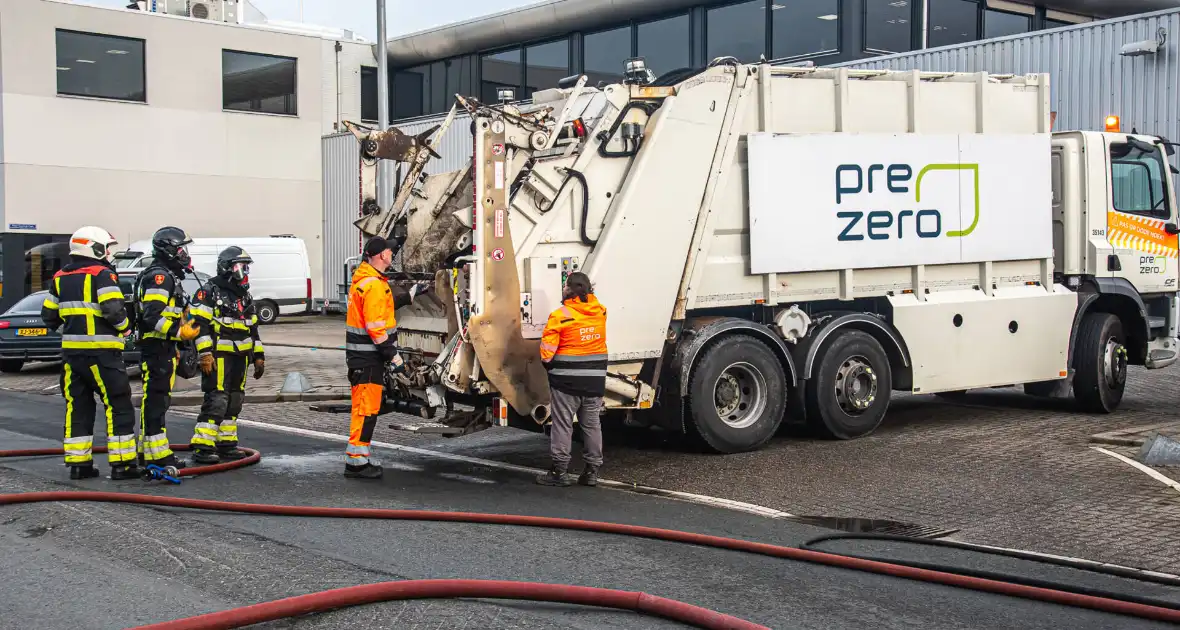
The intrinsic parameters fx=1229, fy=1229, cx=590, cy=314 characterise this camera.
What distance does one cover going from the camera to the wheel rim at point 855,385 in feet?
36.3

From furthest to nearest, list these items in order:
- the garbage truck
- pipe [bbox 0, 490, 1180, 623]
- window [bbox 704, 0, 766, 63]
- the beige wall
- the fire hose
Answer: the beige wall < window [bbox 704, 0, 766, 63] < the garbage truck < pipe [bbox 0, 490, 1180, 623] < the fire hose

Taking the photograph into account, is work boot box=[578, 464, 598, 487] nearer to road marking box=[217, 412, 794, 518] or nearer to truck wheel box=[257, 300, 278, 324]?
road marking box=[217, 412, 794, 518]

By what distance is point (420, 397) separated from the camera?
31.7 feet

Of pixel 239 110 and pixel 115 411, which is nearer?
pixel 115 411

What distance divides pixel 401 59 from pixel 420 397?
1131 inches

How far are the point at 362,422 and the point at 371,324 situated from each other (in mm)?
729

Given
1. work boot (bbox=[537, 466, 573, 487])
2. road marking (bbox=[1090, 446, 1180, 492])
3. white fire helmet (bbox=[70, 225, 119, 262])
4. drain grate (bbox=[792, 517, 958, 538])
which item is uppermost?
white fire helmet (bbox=[70, 225, 119, 262])

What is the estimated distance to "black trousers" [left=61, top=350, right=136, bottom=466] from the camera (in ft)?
28.9

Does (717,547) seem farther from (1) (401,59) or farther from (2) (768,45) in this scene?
(1) (401,59)

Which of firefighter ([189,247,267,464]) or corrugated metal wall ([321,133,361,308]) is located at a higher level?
corrugated metal wall ([321,133,361,308])

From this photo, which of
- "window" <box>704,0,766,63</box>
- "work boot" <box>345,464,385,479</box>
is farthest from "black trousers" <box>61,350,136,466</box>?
"window" <box>704,0,766,63</box>

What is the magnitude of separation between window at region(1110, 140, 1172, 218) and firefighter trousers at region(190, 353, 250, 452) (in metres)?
9.11

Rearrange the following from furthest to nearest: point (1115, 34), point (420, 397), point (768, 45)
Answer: point (768, 45)
point (1115, 34)
point (420, 397)

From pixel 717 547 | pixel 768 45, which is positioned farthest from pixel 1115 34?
pixel 717 547
